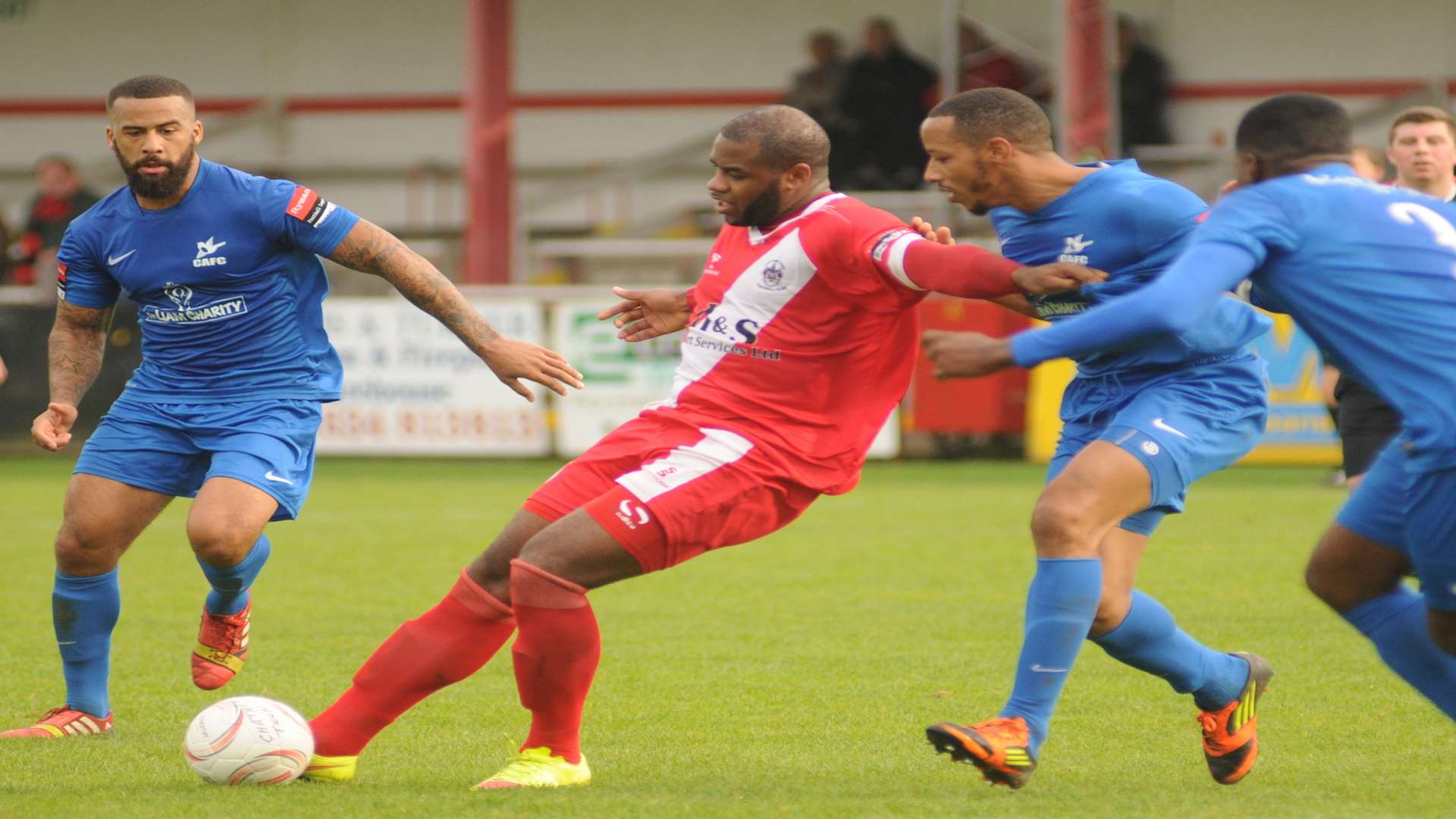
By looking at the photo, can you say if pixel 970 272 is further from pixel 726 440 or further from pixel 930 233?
pixel 726 440

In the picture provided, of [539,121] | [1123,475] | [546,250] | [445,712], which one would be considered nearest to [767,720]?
[445,712]

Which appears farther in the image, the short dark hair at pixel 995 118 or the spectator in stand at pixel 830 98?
the spectator in stand at pixel 830 98

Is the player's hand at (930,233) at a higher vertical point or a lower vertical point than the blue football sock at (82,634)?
higher

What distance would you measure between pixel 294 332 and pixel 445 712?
134cm

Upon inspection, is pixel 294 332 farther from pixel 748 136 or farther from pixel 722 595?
pixel 722 595

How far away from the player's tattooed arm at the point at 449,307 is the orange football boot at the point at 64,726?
1647 millimetres

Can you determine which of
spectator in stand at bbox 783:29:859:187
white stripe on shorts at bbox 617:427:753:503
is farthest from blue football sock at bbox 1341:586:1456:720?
spectator in stand at bbox 783:29:859:187

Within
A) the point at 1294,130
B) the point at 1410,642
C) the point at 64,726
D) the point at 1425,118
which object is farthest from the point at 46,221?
the point at 1410,642

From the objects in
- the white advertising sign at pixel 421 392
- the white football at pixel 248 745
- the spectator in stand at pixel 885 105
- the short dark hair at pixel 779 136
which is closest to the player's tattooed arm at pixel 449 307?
the short dark hair at pixel 779 136

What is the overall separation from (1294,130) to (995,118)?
836mm

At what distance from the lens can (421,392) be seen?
15445 millimetres

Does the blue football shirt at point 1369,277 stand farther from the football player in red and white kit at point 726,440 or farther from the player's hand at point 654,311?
the player's hand at point 654,311

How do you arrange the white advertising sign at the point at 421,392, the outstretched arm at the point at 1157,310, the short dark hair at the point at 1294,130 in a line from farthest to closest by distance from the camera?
1. the white advertising sign at the point at 421,392
2. the short dark hair at the point at 1294,130
3. the outstretched arm at the point at 1157,310

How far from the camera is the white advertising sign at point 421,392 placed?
15.4m
